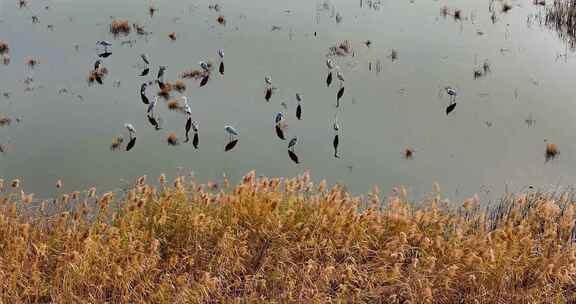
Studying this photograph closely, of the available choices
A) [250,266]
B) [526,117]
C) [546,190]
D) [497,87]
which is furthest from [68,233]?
[497,87]

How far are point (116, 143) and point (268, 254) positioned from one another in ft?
9.99

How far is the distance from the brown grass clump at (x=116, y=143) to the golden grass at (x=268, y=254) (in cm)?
168

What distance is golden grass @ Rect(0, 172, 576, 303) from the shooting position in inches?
160

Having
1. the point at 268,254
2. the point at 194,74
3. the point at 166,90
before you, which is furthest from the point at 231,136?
the point at 268,254

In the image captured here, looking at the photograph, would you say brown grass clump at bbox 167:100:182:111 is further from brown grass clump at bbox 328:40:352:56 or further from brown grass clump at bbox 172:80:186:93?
brown grass clump at bbox 328:40:352:56

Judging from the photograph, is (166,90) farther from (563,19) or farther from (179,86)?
(563,19)

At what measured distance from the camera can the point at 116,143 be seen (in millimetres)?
6848

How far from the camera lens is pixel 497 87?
891cm

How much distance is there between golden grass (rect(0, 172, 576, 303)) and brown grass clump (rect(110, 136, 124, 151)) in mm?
1683

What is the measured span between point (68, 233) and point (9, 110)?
384 centimetres

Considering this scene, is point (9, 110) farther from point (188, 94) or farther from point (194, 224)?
point (194, 224)

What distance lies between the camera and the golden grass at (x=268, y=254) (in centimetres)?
407

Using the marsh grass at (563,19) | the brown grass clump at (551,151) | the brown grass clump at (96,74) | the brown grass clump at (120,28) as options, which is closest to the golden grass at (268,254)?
the brown grass clump at (551,151)

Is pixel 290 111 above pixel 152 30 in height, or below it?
below
